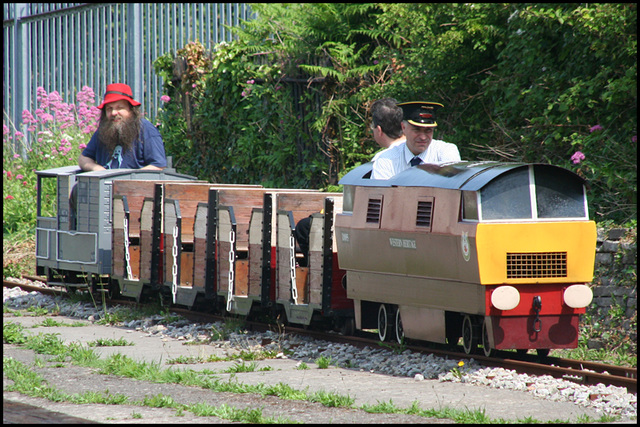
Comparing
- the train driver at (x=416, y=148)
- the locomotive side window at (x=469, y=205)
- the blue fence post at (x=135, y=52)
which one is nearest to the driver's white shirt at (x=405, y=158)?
the train driver at (x=416, y=148)

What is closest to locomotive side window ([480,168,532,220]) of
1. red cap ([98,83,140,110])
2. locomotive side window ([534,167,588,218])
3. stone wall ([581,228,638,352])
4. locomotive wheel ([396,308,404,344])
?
locomotive side window ([534,167,588,218])

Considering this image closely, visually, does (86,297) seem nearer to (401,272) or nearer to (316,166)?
(316,166)

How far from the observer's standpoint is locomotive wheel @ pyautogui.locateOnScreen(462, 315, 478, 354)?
785cm

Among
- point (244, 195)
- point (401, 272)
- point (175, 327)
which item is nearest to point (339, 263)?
point (401, 272)

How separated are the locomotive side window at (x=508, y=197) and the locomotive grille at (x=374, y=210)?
128 centimetres

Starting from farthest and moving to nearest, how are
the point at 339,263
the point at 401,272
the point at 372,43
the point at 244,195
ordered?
the point at 372,43, the point at 244,195, the point at 339,263, the point at 401,272

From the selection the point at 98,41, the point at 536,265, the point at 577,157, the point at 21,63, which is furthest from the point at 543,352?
the point at 21,63

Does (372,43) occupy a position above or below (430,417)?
above

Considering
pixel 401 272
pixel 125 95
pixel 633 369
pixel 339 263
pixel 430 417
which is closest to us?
pixel 430 417

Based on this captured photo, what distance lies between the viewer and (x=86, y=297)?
499 inches

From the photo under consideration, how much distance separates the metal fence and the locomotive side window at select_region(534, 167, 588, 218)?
1039 centimetres

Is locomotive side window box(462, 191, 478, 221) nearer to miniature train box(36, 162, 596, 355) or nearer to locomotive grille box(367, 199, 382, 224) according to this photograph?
miniature train box(36, 162, 596, 355)

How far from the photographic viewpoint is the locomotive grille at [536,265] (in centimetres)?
737

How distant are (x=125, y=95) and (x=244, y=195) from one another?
10.3 ft
